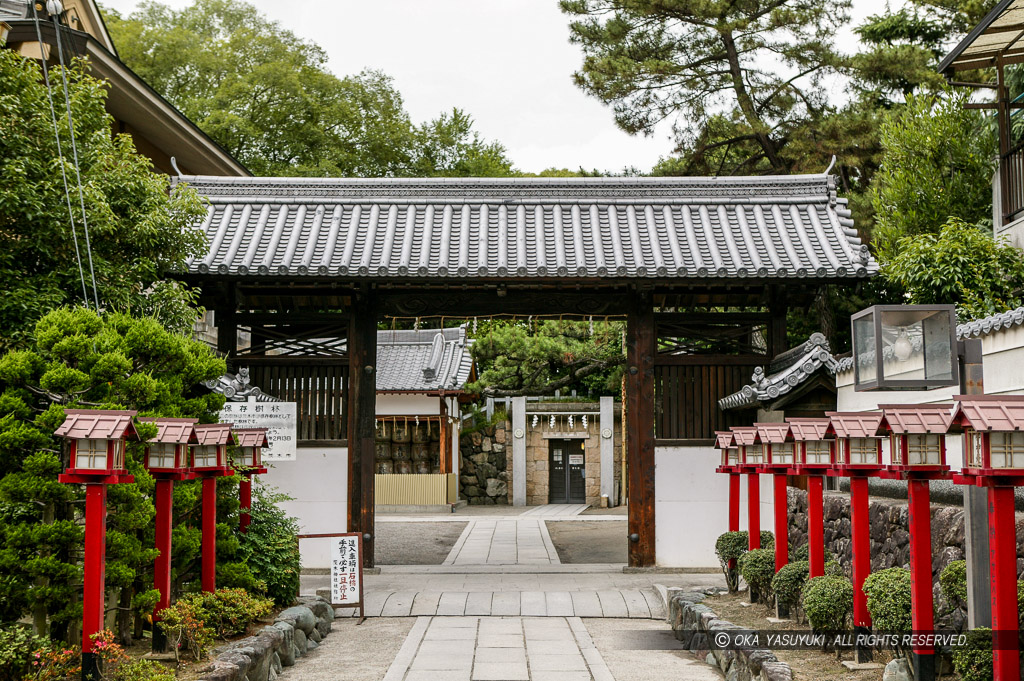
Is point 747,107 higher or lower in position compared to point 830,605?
higher

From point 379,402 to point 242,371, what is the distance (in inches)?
695

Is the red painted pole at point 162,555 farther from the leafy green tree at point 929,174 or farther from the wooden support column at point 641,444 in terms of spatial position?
the leafy green tree at point 929,174

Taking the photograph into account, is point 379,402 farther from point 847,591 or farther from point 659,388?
point 847,591

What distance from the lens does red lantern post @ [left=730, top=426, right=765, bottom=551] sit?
947cm

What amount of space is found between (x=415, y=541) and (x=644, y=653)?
1091 cm

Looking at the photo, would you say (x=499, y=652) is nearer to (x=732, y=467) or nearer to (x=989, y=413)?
(x=732, y=467)

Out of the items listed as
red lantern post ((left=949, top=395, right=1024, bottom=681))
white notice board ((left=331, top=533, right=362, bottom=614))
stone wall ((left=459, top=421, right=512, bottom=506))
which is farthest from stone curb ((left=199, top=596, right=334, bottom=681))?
stone wall ((left=459, top=421, right=512, bottom=506))

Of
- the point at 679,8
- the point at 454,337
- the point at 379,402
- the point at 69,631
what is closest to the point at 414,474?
the point at 379,402

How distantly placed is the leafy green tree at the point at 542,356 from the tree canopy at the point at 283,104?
20.9 ft

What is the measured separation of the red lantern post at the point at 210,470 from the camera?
7.89m

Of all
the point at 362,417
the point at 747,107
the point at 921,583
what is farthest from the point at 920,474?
the point at 747,107

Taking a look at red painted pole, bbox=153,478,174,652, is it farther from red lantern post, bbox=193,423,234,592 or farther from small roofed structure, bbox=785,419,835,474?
small roofed structure, bbox=785,419,835,474

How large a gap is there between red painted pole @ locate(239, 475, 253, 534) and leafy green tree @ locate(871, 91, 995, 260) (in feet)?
33.2

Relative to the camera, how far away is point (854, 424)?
22.3 ft
